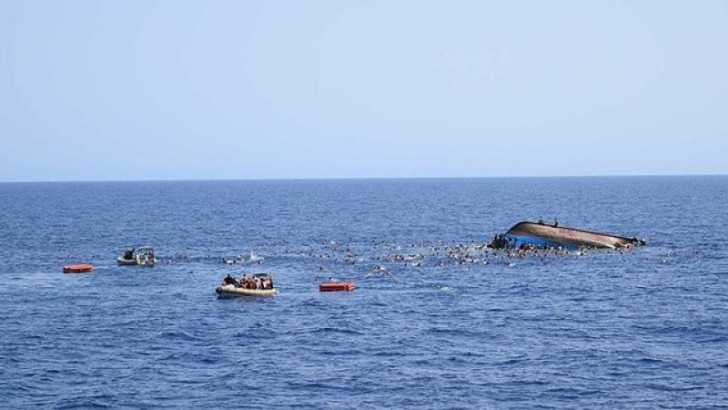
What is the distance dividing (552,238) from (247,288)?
4926cm

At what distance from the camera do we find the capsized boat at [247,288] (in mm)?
88375

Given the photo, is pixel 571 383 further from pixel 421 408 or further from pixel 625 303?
pixel 625 303

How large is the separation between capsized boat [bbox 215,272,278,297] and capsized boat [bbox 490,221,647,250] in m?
45.2

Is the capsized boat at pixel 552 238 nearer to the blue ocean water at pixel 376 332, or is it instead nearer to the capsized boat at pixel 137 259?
the blue ocean water at pixel 376 332

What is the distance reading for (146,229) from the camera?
180 metres

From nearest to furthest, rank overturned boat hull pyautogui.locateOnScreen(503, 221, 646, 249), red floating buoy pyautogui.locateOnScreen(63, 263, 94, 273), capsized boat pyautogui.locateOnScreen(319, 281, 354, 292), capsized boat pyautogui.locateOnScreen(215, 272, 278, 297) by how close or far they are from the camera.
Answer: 1. capsized boat pyautogui.locateOnScreen(215, 272, 278, 297)
2. capsized boat pyautogui.locateOnScreen(319, 281, 354, 292)
3. red floating buoy pyautogui.locateOnScreen(63, 263, 94, 273)
4. overturned boat hull pyautogui.locateOnScreen(503, 221, 646, 249)

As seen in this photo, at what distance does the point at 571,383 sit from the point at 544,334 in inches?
572

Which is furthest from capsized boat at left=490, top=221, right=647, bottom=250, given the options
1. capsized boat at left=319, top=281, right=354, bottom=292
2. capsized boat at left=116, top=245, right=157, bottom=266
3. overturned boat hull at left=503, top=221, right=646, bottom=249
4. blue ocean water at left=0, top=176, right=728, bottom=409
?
capsized boat at left=116, top=245, right=157, bottom=266

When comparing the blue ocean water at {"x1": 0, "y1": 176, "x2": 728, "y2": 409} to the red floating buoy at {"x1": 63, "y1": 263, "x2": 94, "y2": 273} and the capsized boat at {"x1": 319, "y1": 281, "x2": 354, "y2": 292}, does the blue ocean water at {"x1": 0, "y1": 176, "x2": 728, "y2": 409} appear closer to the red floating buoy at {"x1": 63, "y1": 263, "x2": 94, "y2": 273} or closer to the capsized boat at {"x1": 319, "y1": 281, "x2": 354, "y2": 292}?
the capsized boat at {"x1": 319, "y1": 281, "x2": 354, "y2": 292}

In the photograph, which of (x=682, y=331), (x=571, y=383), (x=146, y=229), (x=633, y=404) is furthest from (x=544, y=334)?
(x=146, y=229)

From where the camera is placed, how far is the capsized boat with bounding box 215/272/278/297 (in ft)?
290

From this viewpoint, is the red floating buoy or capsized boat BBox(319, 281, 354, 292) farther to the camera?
the red floating buoy

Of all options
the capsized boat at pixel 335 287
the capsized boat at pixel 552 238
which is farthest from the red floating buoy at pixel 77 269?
the capsized boat at pixel 552 238

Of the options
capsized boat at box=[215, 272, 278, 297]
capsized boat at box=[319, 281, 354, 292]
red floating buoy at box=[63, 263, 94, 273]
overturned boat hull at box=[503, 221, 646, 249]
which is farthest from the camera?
overturned boat hull at box=[503, 221, 646, 249]
